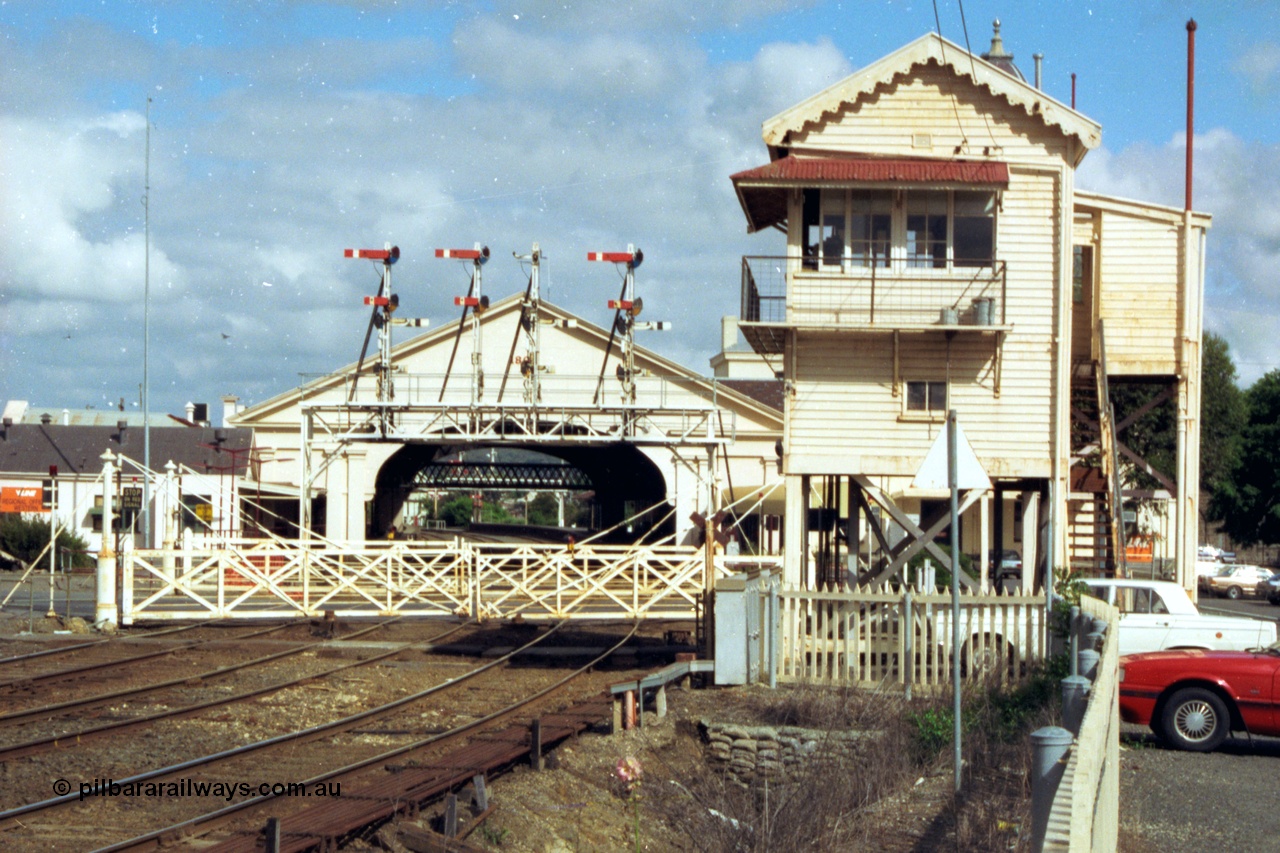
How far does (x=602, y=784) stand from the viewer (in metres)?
11.6

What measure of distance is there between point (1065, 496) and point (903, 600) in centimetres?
565

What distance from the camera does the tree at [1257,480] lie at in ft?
192

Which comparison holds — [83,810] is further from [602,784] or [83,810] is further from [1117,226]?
[1117,226]

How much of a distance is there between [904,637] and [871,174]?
23.0 ft

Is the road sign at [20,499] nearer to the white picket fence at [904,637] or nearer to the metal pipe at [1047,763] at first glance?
the white picket fence at [904,637]

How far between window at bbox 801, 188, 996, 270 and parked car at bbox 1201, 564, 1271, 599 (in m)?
36.9

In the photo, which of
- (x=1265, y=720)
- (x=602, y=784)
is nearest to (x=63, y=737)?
(x=602, y=784)

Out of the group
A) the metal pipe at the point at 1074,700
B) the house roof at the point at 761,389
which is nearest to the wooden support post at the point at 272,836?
the metal pipe at the point at 1074,700

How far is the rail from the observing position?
4479 millimetres

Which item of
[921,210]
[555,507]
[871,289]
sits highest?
[921,210]

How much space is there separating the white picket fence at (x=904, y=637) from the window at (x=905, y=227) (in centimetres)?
571

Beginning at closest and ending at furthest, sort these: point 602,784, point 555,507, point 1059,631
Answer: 1. point 602,784
2. point 1059,631
3. point 555,507

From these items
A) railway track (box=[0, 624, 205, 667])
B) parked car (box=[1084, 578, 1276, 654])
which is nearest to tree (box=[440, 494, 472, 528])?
railway track (box=[0, 624, 205, 667])

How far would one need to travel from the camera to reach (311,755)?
38.9 ft
